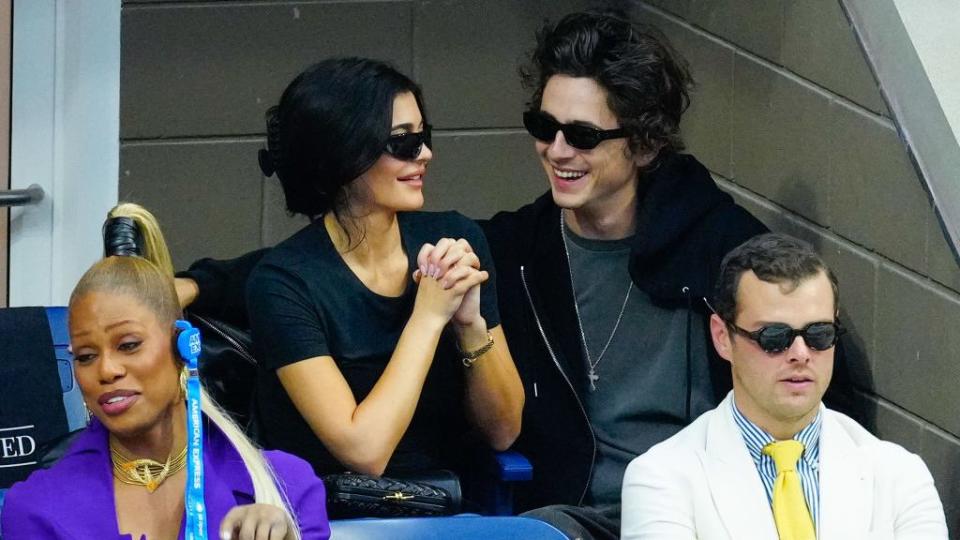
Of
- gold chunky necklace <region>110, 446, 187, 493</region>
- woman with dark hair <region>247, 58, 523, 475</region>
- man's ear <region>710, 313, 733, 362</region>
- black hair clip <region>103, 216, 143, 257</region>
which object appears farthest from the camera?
woman with dark hair <region>247, 58, 523, 475</region>

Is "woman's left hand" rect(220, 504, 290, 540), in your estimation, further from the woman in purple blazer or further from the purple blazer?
the purple blazer

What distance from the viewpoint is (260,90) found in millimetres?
4422

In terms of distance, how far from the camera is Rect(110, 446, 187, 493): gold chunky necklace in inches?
106

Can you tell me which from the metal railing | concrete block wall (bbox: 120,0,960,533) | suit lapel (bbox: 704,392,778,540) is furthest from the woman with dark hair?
the metal railing

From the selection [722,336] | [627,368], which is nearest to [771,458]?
[722,336]

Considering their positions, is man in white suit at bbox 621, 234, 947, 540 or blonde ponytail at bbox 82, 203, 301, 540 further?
man in white suit at bbox 621, 234, 947, 540

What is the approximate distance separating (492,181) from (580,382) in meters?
1.00

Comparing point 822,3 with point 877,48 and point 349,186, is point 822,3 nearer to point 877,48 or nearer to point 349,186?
point 877,48

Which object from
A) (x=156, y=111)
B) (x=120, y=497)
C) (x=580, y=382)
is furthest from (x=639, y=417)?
(x=156, y=111)

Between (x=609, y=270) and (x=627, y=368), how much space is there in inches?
8.8

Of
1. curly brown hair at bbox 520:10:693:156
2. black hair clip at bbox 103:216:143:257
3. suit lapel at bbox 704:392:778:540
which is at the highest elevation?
curly brown hair at bbox 520:10:693:156

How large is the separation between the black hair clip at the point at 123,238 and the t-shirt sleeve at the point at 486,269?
2.85 feet

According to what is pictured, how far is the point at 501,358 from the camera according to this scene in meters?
3.42

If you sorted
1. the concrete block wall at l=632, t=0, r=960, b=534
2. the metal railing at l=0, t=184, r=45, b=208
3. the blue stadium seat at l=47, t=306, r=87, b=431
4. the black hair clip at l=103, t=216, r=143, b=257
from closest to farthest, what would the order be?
the black hair clip at l=103, t=216, r=143, b=257, the blue stadium seat at l=47, t=306, r=87, b=431, the concrete block wall at l=632, t=0, r=960, b=534, the metal railing at l=0, t=184, r=45, b=208
